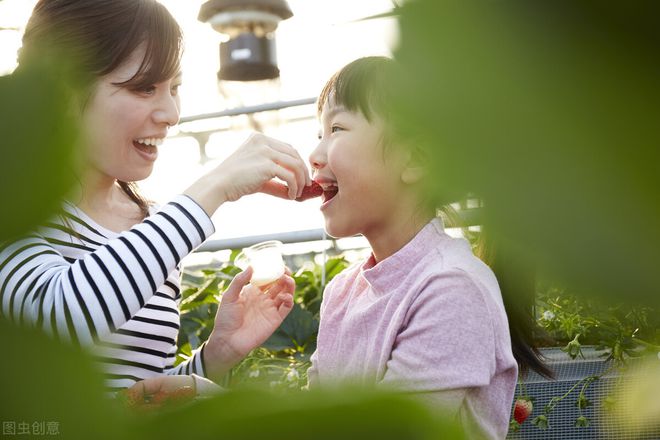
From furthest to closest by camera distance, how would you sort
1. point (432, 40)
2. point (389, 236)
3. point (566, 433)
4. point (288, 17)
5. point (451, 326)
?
point (288, 17) → point (566, 433) → point (389, 236) → point (451, 326) → point (432, 40)

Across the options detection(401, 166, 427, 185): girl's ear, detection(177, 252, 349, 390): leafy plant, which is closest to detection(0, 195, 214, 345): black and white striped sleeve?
detection(401, 166, 427, 185): girl's ear

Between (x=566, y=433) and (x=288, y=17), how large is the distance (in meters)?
2.61

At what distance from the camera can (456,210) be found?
0.16 meters

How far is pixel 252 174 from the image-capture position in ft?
4.15

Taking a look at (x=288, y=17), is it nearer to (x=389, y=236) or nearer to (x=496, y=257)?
(x=389, y=236)

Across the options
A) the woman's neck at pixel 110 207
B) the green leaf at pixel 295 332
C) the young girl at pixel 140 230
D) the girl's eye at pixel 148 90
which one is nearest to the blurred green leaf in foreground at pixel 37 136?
the young girl at pixel 140 230

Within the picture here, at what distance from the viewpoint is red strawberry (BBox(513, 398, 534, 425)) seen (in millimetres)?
1848

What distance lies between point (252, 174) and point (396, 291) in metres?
0.38

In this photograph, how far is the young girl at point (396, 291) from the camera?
4.25ft

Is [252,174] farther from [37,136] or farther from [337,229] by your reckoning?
[37,136]

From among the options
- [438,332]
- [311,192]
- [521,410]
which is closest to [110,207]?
[311,192]

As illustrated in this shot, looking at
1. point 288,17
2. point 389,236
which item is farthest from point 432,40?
point 288,17

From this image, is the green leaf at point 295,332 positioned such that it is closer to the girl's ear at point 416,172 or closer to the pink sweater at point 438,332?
the pink sweater at point 438,332

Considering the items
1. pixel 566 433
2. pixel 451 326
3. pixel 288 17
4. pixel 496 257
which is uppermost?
pixel 288 17
